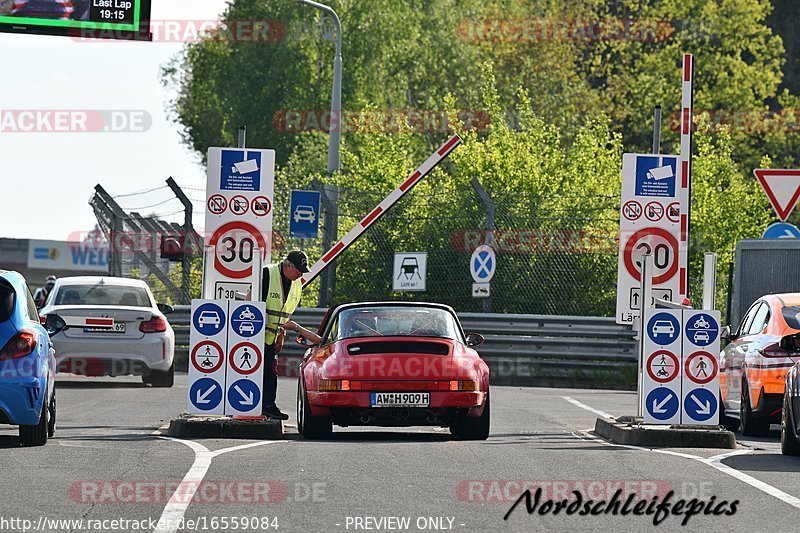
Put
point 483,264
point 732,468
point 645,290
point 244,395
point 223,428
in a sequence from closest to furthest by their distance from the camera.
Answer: point 732,468 → point 223,428 → point 244,395 → point 645,290 → point 483,264

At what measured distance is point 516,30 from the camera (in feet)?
200

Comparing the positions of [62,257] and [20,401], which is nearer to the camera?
[20,401]

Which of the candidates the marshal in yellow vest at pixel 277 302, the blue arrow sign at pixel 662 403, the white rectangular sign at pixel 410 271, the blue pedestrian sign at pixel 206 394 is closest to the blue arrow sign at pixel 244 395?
the blue pedestrian sign at pixel 206 394

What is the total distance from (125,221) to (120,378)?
3.86 m

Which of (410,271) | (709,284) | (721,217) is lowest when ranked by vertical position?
(709,284)

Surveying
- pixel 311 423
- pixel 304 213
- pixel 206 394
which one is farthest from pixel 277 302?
pixel 304 213

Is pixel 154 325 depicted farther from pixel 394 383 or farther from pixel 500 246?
pixel 394 383

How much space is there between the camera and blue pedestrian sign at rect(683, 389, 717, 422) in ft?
52.3

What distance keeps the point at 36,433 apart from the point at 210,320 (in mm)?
2204

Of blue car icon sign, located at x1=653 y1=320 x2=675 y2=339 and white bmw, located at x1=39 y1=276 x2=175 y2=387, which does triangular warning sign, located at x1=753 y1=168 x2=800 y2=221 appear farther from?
white bmw, located at x1=39 y1=276 x2=175 y2=387

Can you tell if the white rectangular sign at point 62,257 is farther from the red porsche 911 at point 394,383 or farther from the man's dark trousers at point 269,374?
the red porsche 911 at point 394,383

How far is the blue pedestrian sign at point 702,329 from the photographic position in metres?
16.1

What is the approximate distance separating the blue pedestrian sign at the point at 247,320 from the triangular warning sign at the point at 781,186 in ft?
27.8

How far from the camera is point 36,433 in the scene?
14.3 metres
